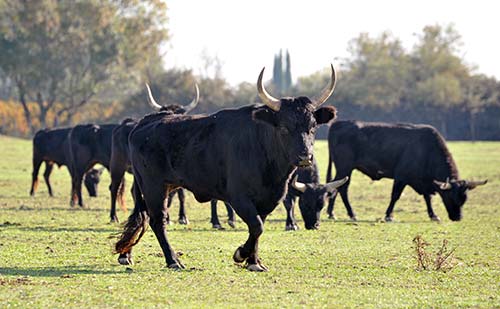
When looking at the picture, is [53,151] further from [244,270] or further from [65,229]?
[244,270]

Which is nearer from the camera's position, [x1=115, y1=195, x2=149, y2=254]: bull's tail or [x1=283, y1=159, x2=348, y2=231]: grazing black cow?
[x1=115, y1=195, x2=149, y2=254]: bull's tail

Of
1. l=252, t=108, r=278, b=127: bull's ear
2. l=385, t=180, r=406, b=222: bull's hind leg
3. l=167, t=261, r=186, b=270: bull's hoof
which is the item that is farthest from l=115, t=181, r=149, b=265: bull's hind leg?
l=385, t=180, r=406, b=222: bull's hind leg

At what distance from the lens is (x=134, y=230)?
41.0ft

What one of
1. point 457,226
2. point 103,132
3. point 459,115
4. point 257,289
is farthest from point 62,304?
point 459,115

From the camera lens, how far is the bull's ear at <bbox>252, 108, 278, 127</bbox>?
11.5 m

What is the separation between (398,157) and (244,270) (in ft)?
40.0

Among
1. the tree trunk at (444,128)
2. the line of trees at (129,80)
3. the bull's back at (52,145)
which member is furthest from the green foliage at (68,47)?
the bull's back at (52,145)

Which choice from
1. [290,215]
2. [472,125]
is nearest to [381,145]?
[290,215]

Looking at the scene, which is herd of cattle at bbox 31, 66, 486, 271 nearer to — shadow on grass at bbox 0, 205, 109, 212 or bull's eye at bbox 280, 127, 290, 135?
bull's eye at bbox 280, 127, 290, 135

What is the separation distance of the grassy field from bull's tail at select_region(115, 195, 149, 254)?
28 centimetres

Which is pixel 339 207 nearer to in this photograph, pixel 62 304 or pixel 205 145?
pixel 205 145

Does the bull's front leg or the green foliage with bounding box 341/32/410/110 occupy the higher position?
the green foliage with bounding box 341/32/410/110

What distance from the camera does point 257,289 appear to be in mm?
10117

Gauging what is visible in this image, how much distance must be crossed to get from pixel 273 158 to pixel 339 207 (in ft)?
46.6
